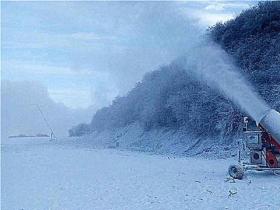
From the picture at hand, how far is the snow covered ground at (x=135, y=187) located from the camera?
1358cm

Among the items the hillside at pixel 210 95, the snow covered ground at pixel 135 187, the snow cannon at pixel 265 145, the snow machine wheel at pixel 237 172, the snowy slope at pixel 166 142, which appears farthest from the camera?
the hillside at pixel 210 95

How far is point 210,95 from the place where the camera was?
110ft

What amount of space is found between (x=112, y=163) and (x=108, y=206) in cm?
1173

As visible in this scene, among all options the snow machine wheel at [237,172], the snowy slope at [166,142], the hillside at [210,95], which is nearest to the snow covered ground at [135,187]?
the snow machine wheel at [237,172]

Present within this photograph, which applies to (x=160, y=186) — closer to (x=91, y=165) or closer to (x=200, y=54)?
(x=91, y=165)

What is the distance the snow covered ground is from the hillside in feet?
19.7

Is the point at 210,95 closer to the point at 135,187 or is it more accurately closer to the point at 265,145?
the point at 265,145

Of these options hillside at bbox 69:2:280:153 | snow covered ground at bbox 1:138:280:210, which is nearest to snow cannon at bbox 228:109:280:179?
snow covered ground at bbox 1:138:280:210

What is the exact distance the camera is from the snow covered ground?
1358cm

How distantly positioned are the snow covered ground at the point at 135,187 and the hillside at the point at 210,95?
19.7 ft

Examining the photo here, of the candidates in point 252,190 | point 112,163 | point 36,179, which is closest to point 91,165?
point 112,163

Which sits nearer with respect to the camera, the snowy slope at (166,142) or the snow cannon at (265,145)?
the snow cannon at (265,145)

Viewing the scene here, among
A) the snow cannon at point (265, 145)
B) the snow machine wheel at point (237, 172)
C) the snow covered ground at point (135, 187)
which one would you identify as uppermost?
the snow cannon at point (265, 145)

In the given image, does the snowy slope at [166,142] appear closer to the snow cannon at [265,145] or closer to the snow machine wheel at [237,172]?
the snow cannon at [265,145]
